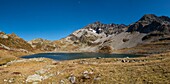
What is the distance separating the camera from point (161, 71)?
93.0 feet

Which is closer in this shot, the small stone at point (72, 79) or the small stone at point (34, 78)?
the small stone at point (72, 79)

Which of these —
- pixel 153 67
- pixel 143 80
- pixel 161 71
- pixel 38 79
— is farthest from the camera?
pixel 38 79

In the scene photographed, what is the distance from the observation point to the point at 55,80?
31.8 meters

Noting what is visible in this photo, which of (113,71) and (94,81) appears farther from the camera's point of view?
(113,71)

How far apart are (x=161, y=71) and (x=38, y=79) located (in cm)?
2276

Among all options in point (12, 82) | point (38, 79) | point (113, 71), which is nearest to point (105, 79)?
point (113, 71)

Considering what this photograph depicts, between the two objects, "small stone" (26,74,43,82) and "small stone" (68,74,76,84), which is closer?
"small stone" (68,74,76,84)

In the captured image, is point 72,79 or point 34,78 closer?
point 72,79

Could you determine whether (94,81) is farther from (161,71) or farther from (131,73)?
(161,71)

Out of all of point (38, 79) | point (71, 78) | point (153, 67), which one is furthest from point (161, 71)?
point (38, 79)

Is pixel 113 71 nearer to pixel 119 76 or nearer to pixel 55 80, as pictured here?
pixel 119 76

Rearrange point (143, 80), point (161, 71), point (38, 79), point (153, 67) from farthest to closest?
1. point (38, 79)
2. point (153, 67)
3. point (161, 71)
4. point (143, 80)

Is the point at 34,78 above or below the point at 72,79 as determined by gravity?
above

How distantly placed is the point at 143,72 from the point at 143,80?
3.52 meters
